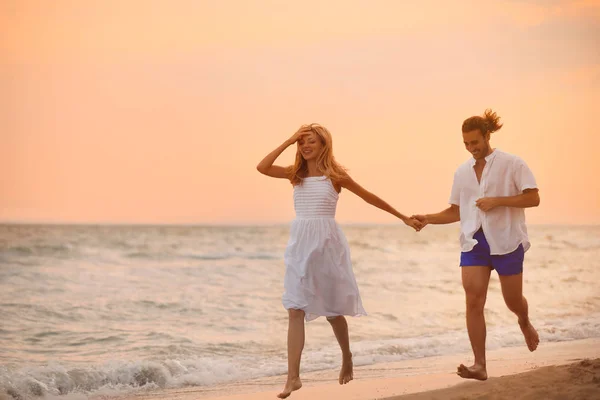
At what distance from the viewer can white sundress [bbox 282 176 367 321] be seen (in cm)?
564

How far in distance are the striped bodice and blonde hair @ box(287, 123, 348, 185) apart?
0.17 feet

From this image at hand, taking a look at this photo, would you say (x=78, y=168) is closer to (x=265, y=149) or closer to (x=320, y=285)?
(x=265, y=149)

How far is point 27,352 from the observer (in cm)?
1053

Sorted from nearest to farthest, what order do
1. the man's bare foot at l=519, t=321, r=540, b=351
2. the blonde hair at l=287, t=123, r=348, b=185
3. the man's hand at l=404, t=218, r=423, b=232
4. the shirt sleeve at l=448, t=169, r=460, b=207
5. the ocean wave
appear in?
the blonde hair at l=287, t=123, r=348, b=185, the shirt sleeve at l=448, t=169, r=460, b=207, the man's bare foot at l=519, t=321, r=540, b=351, the man's hand at l=404, t=218, r=423, b=232, the ocean wave

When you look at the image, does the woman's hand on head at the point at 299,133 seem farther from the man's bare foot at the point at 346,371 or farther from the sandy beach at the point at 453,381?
the sandy beach at the point at 453,381

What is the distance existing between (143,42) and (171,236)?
10.8 meters

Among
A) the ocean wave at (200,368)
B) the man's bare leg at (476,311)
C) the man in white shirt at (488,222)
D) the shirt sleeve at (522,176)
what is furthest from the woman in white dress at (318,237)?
the ocean wave at (200,368)

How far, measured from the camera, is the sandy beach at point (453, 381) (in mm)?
5109

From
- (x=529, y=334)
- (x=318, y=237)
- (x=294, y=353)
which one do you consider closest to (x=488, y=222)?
(x=529, y=334)

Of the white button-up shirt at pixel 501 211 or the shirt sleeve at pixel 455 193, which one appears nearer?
the white button-up shirt at pixel 501 211

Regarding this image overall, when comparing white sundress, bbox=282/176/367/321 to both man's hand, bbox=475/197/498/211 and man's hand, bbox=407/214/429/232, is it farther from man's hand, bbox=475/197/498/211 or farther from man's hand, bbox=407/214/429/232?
man's hand, bbox=475/197/498/211

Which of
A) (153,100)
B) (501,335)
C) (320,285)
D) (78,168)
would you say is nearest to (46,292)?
(501,335)

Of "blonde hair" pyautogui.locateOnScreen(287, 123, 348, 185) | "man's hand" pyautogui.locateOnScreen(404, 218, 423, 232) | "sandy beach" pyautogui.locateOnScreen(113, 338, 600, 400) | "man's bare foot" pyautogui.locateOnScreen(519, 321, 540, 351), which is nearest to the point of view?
"sandy beach" pyautogui.locateOnScreen(113, 338, 600, 400)

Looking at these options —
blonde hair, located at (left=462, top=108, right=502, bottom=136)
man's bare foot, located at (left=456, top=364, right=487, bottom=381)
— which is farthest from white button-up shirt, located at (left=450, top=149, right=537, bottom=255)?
man's bare foot, located at (left=456, top=364, right=487, bottom=381)
